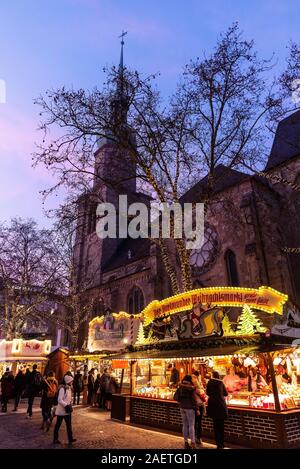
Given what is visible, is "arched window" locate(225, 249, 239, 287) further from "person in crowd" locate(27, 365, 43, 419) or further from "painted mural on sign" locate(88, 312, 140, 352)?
"person in crowd" locate(27, 365, 43, 419)

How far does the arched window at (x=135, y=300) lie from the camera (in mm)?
28464

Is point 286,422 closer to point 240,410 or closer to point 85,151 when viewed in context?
point 240,410

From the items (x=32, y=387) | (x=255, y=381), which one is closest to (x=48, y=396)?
(x=32, y=387)

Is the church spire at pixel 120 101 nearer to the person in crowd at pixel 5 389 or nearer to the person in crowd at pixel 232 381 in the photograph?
the person in crowd at pixel 232 381

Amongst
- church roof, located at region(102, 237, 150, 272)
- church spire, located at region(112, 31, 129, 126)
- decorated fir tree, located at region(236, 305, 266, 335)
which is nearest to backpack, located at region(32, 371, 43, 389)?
decorated fir tree, located at region(236, 305, 266, 335)

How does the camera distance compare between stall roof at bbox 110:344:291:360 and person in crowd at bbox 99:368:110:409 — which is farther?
person in crowd at bbox 99:368:110:409

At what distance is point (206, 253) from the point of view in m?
23.1

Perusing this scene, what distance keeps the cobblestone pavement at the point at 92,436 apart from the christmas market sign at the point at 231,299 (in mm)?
3839

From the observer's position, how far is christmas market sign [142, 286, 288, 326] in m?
9.34

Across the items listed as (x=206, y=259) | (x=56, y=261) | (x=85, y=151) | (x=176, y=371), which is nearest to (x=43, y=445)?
(x=176, y=371)

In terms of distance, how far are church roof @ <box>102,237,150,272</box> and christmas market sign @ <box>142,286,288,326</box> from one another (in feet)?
61.3

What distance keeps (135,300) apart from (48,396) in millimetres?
19728

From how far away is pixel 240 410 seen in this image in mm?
8039

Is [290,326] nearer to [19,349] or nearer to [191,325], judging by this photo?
[191,325]
